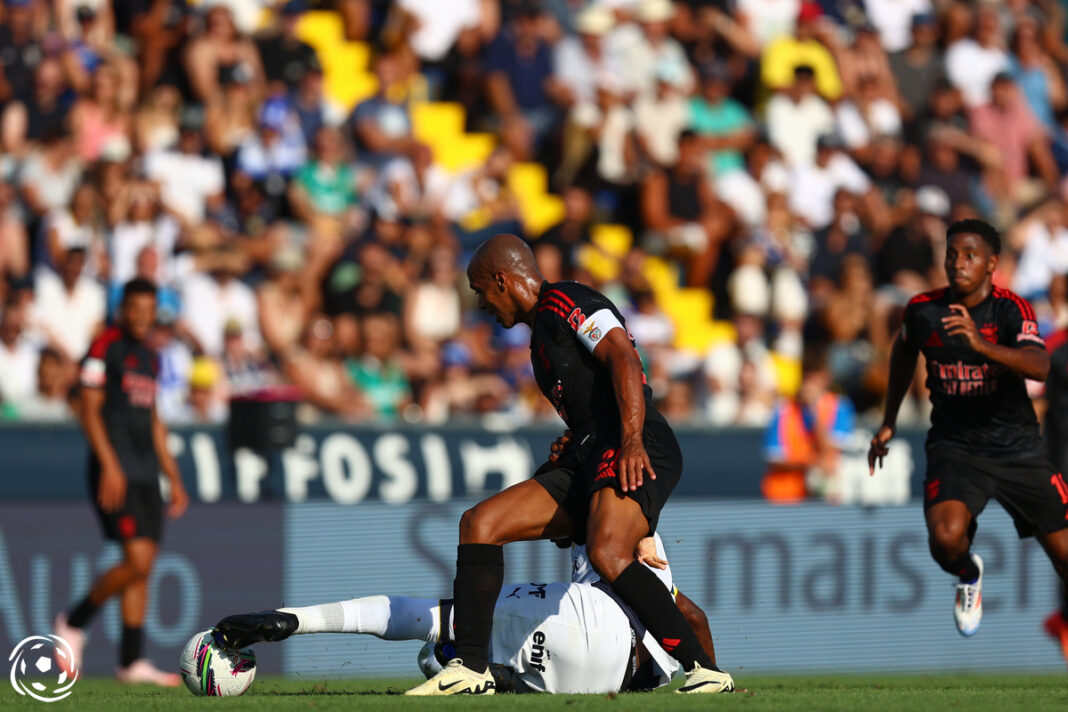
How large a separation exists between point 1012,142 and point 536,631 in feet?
40.0

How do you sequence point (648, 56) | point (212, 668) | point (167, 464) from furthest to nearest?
point (648, 56), point (167, 464), point (212, 668)

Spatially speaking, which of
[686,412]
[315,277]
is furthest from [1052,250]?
[315,277]

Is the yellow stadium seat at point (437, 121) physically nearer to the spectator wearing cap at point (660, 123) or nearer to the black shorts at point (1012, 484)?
the spectator wearing cap at point (660, 123)

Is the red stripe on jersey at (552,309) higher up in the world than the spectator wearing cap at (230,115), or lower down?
lower down

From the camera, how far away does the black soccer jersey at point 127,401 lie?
10.4 meters

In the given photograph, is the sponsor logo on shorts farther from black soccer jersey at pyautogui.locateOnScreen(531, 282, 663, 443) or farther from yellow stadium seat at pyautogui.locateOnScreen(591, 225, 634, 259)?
yellow stadium seat at pyautogui.locateOnScreen(591, 225, 634, 259)

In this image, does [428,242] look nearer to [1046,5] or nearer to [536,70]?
[536,70]

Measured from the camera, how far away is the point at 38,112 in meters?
14.9

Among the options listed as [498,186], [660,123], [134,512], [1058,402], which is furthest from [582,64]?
[134,512]

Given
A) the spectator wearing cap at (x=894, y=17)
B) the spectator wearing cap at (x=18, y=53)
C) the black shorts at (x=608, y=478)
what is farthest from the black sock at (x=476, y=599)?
the spectator wearing cap at (x=894, y=17)

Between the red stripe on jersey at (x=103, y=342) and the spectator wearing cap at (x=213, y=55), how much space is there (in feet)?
17.2

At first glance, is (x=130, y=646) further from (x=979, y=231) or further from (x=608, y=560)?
(x=979, y=231)

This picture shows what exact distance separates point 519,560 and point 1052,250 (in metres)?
7.25

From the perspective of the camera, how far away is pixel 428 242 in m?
14.8
